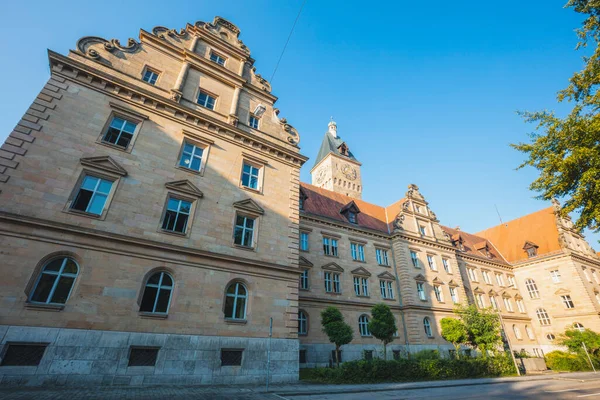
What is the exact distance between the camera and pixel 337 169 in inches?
2457

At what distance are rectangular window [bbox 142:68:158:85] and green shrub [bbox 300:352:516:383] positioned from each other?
19.6 metres

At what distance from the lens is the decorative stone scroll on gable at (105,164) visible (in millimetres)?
12523

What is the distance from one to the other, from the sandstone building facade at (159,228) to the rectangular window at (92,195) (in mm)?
61

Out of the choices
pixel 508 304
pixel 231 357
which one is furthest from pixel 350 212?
pixel 508 304

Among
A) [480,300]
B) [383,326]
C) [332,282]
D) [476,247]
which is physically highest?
[476,247]

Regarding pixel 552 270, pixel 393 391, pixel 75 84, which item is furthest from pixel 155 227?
pixel 552 270

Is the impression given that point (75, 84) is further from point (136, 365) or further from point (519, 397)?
point (519, 397)

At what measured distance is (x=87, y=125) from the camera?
1323cm

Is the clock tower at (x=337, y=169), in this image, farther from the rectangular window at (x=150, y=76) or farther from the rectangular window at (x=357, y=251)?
the rectangular window at (x=150, y=76)

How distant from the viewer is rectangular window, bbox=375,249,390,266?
29688 mm

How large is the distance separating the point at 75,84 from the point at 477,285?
1813 inches

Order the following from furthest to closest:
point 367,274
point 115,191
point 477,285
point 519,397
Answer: point 477,285, point 367,274, point 115,191, point 519,397

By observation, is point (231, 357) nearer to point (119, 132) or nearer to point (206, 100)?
point (119, 132)

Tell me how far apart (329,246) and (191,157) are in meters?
15.9
